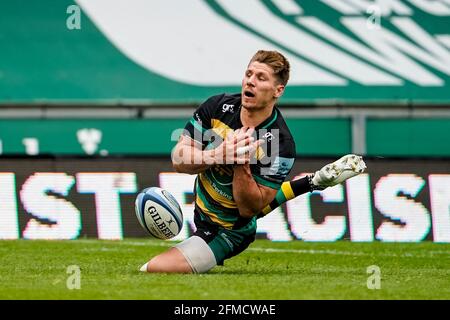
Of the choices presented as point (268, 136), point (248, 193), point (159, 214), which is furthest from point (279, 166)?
point (159, 214)

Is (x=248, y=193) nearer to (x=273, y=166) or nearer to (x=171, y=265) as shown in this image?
(x=273, y=166)

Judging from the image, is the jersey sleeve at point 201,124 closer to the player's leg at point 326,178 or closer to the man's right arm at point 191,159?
the man's right arm at point 191,159

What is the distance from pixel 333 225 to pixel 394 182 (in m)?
0.92

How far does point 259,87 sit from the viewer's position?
9.25 metres

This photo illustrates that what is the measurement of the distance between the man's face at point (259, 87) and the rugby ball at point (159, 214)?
1.04 meters

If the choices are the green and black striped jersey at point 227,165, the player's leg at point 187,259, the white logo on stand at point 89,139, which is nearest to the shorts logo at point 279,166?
the green and black striped jersey at point 227,165

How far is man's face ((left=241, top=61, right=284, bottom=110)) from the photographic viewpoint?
9.25 m

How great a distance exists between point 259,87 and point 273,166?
0.61m

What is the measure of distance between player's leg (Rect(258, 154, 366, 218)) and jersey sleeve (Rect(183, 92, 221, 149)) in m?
0.93

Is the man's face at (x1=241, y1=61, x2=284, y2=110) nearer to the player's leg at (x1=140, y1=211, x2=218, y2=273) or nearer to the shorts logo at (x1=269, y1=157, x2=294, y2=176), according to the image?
the shorts logo at (x1=269, y1=157, x2=294, y2=176)

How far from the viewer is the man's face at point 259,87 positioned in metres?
9.25

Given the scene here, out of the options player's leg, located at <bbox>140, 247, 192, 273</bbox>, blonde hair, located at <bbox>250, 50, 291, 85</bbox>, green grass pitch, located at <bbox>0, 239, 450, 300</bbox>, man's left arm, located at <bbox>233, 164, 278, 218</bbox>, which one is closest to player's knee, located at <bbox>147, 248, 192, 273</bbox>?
player's leg, located at <bbox>140, 247, 192, 273</bbox>
